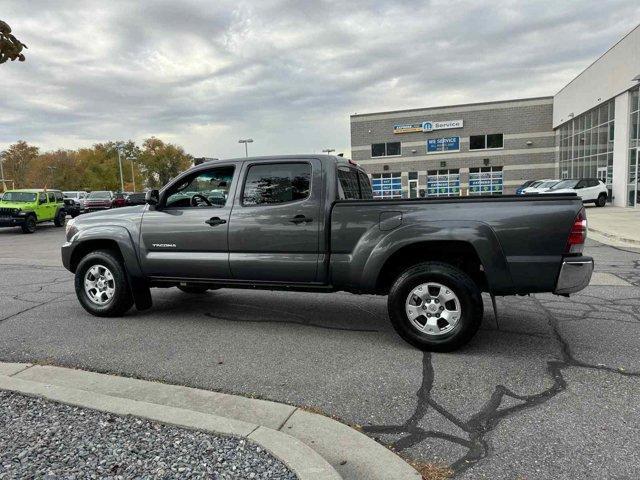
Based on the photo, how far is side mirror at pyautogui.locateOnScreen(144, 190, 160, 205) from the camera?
5586mm

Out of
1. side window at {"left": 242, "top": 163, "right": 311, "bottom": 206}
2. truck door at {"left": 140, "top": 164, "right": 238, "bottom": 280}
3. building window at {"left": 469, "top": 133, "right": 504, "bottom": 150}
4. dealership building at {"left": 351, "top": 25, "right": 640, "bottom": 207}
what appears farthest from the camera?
building window at {"left": 469, "top": 133, "right": 504, "bottom": 150}

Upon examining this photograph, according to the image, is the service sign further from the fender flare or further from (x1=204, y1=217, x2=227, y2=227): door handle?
the fender flare

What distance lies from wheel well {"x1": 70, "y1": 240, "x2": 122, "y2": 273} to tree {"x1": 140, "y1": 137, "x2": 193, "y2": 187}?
3540 inches

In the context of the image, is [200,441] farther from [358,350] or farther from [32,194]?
[32,194]

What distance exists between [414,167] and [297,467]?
145ft

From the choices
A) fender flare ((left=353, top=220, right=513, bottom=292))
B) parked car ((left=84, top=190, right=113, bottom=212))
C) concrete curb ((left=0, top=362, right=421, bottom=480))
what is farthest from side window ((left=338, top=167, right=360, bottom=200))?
parked car ((left=84, top=190, right=113, bottom=212))

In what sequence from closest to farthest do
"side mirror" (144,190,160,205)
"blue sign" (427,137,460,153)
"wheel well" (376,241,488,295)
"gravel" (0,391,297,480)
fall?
"gravel" (0,391,297,480)
"wheel well" (376,241,488,295)
"side mirror" (144,190,160,205)
"blue sign" (427,137,460,153)

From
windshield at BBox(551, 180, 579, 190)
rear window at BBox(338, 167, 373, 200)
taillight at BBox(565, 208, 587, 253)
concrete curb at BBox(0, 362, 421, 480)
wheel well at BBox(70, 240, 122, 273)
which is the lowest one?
concrete curb at BBox(0, 362, 421, 480)

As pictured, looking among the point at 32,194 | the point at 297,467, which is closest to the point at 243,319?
the point at 297,467

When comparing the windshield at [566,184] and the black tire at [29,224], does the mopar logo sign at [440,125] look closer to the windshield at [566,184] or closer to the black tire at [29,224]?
the windshield at [566,184]

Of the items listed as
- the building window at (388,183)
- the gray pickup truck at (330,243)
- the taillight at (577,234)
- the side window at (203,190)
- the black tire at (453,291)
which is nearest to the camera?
the taillight at (577,234)

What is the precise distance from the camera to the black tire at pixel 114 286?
5770mm

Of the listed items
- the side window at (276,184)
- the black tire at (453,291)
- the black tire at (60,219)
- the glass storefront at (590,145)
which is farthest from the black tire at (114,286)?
the glass storefront at (590,145)

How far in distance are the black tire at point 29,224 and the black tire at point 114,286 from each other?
1713 centimetres
